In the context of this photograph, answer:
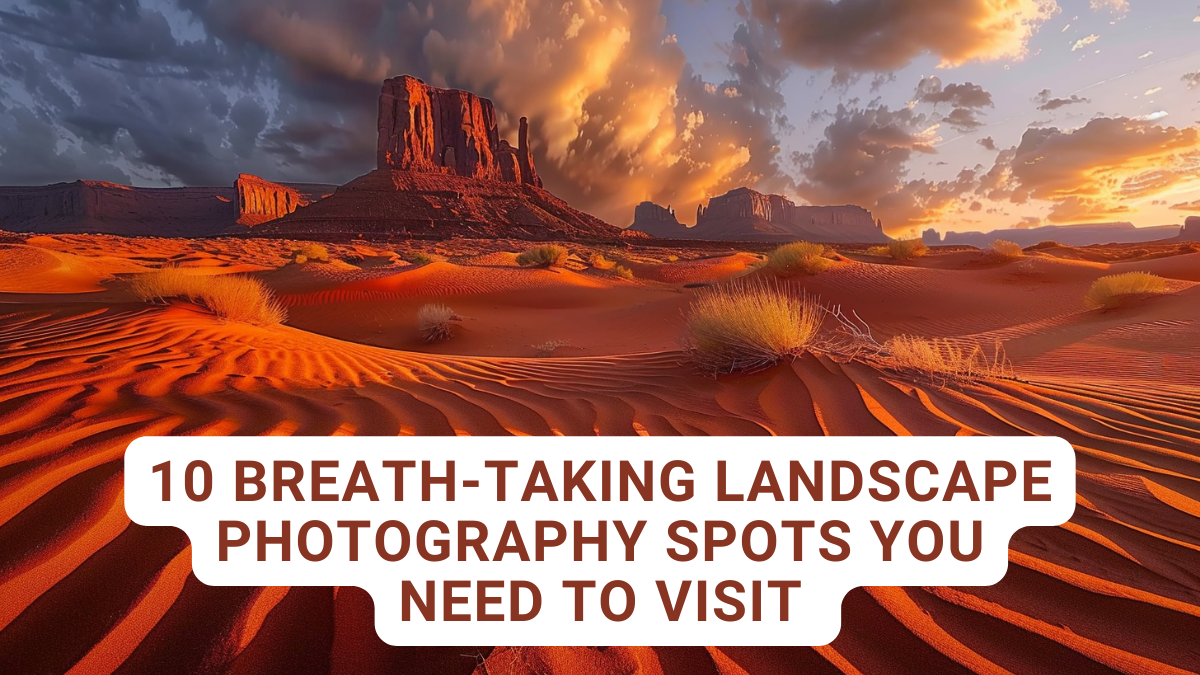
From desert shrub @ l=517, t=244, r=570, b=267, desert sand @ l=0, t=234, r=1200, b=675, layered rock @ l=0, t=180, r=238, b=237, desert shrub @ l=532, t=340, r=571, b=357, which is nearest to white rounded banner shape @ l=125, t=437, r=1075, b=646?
desert sand @ l=0, t=234, r=1200, b=675

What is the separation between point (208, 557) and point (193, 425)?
1.33 m

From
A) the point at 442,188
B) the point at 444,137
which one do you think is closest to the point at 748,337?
the point at 442,188

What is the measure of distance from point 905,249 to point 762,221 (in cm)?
12687

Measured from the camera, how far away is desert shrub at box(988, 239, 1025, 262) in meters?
19.8

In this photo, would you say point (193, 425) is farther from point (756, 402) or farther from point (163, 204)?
point (163, 204)

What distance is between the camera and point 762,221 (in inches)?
5630

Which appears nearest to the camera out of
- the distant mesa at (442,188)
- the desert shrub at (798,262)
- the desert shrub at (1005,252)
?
the desert shrub at (798,262)

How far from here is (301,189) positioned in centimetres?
13100

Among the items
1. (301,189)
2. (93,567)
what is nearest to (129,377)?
(93,567)

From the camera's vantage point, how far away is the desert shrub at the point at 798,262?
14633mm

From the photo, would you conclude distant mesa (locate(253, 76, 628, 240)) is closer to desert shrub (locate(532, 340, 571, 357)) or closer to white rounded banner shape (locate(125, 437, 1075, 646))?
desert shrub (locate(532, 340, 571, 357))

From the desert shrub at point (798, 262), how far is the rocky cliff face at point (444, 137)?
81.7 meters

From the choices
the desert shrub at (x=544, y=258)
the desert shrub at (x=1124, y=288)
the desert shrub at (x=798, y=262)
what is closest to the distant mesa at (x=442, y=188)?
the desert shrub at (x=544, y=258)

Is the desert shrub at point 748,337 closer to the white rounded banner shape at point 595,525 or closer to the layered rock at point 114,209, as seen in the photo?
the white rounded banner shape at point 595,525
